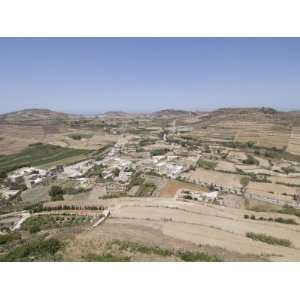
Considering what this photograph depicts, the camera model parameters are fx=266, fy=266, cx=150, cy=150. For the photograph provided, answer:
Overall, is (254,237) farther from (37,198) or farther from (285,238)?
(37,198)

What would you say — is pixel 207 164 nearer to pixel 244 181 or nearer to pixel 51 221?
pixel 244 181

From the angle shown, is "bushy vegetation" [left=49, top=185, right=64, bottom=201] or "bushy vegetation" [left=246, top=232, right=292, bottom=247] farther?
"bushy vegetation" [left=49, top=185, right=64, bottom=201]

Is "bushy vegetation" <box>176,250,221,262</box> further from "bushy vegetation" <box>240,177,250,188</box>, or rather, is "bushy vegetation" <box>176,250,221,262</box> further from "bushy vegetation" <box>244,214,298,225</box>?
"bushy vegetation" <box>240,177,250,188</box>

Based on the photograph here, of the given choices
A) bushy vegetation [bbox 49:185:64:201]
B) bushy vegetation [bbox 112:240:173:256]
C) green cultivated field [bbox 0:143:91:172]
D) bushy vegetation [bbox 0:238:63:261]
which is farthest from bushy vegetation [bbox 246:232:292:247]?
green cultivated field [bbox 0:143:91:172]

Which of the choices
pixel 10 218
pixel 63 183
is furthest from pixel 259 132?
pixel 10 218

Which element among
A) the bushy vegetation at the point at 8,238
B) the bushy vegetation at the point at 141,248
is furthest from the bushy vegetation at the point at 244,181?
the bushy vegetation at the point at 8,238
